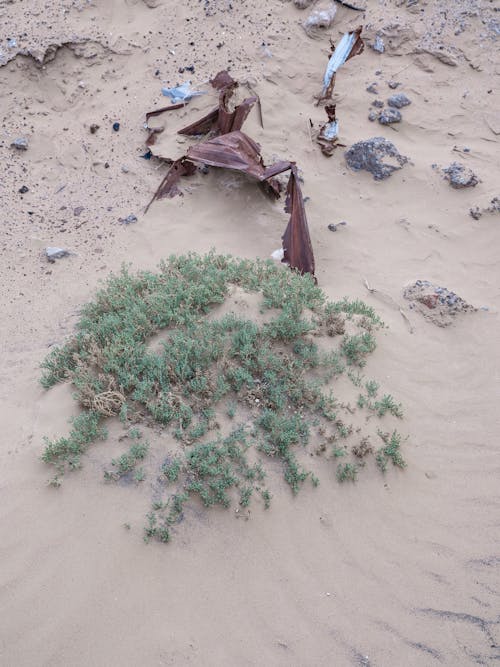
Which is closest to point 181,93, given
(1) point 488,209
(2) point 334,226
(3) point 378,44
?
(2) point 334,226

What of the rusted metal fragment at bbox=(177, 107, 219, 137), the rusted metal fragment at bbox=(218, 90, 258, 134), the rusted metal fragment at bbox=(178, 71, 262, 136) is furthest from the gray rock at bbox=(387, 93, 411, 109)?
the rusted metal fragment at bbox=(177, 107, 219, 137)

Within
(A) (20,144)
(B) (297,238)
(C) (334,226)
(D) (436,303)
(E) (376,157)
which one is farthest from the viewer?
(A) (20,144)

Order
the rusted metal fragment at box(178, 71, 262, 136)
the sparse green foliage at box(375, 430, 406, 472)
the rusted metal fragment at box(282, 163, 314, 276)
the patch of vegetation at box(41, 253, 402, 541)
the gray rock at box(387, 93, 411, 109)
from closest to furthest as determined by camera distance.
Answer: the patch of vegetation at box(41, 253, 402, 541) → the sparse green foliage at box(375, 430, 406, 472) → the rusted metal fragment at box(282, 163, 314, 276) → the rusted metal fragment at box(178, 71, 262, 136) → the gray rock at box(387, 93, 411, 109)

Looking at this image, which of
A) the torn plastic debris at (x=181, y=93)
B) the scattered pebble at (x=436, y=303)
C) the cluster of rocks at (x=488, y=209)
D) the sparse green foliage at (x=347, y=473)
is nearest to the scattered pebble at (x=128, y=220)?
the torn plastic debris at (x=181, y=93)

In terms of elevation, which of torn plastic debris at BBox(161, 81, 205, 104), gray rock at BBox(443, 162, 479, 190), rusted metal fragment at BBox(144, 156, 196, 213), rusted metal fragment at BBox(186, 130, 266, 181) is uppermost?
torn plastic debris at BBox(161, 81, 205, 104)

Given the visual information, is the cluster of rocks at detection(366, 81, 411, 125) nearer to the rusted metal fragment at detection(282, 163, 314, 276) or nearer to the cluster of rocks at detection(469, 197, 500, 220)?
the cluster of rocks at detection(469, 197, 500, 220)

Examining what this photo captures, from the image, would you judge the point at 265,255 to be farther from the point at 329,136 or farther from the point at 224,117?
the point at 329,136
